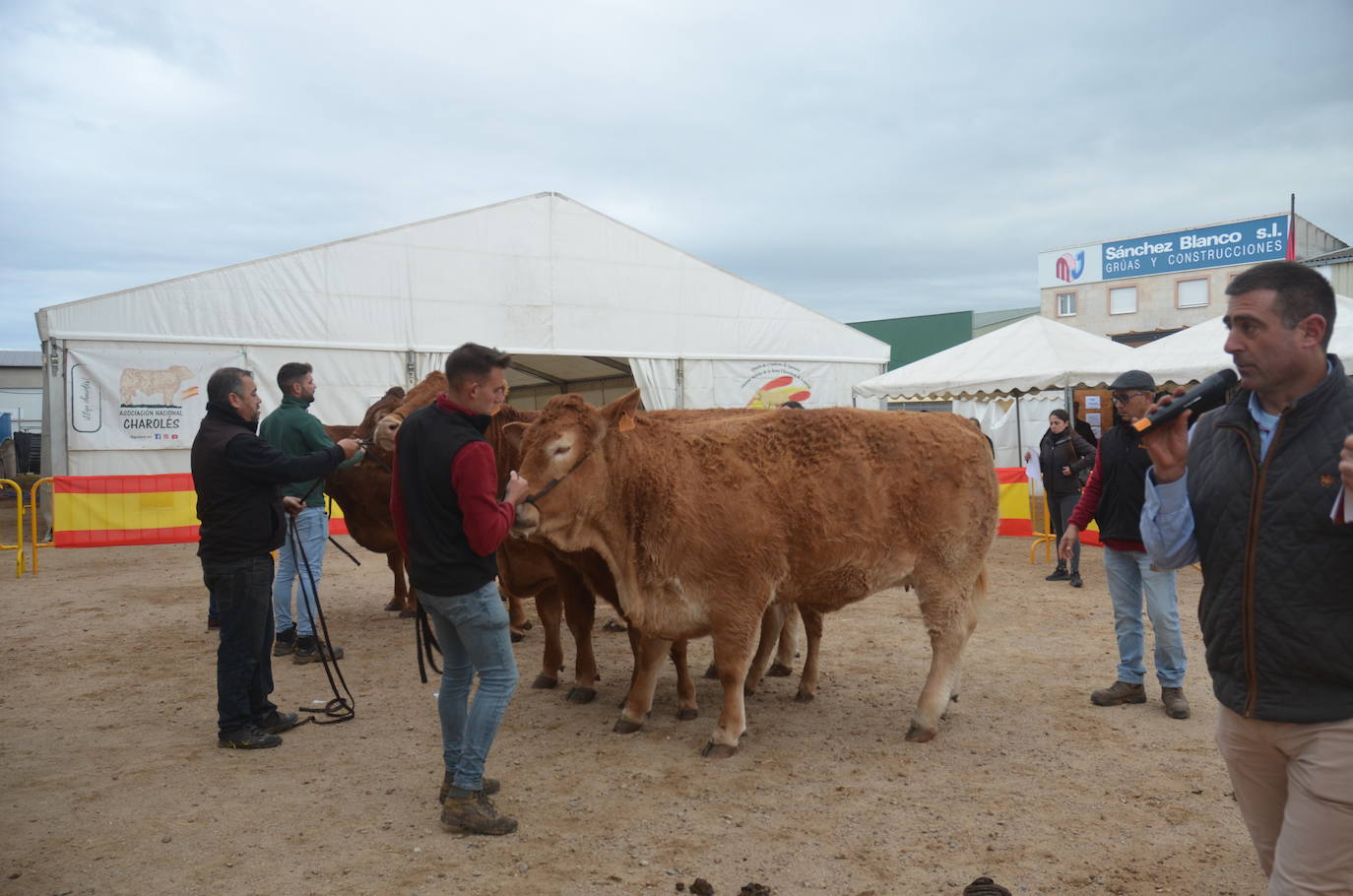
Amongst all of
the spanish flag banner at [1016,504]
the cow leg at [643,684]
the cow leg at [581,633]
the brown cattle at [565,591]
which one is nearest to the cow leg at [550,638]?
the brown cattle at [565,591]

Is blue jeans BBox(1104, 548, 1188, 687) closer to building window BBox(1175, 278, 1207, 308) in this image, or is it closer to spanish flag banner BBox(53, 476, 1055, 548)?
spanish flag banner BBox(53, 476, 1055, 548)

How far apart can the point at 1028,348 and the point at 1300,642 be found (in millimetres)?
12568

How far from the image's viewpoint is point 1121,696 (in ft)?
18.7

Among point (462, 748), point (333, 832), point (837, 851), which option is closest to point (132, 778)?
point (333, 832)

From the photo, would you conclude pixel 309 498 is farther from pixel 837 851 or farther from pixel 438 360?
pixel 438 360

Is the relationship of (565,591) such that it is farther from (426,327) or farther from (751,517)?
(426,327)

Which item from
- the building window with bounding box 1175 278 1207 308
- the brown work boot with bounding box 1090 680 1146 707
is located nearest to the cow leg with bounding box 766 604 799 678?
the brown work boot with bounding box 1090 680 1146 707

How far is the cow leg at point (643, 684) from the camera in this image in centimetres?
545

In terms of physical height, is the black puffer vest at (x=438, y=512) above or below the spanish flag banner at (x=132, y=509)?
above

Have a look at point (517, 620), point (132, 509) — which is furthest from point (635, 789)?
point (132, 509)

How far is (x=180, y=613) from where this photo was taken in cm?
892

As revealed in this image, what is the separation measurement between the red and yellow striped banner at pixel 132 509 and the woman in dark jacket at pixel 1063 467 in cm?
102

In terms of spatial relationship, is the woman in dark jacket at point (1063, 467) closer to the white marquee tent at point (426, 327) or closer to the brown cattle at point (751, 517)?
the brown cattle at point (751, 517)

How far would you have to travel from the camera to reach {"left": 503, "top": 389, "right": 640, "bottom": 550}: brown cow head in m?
4.78
